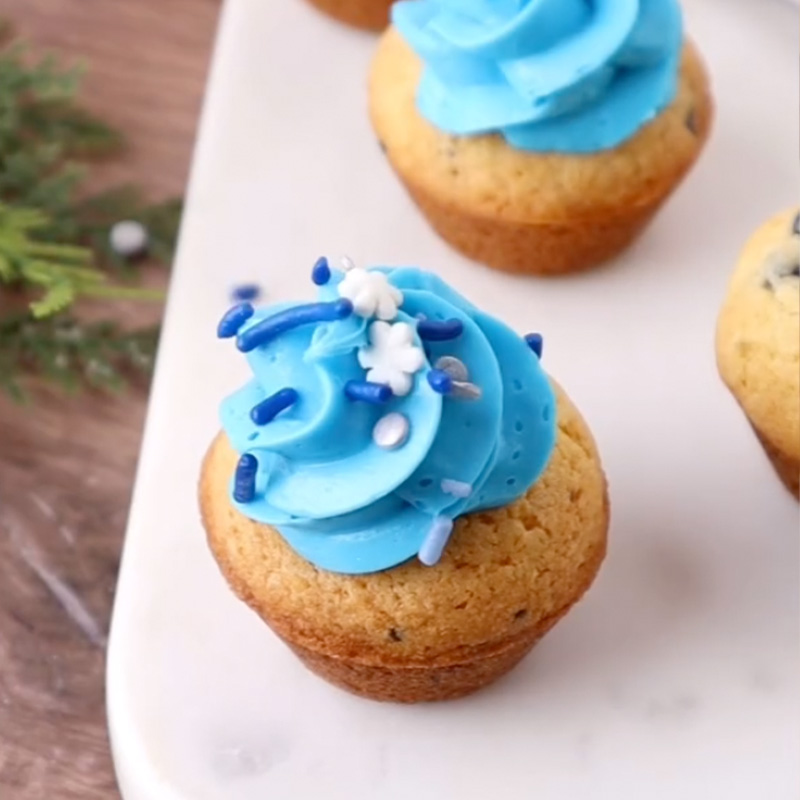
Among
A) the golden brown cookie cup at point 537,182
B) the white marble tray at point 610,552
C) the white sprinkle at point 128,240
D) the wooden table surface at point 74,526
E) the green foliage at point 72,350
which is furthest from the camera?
the white sprinkle at point 128,240

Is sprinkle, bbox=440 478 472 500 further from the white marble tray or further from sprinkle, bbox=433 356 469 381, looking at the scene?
the white marble tray

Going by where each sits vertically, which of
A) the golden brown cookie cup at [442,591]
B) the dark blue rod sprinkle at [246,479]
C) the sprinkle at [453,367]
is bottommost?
the golden brown cookie cup at [442,591]

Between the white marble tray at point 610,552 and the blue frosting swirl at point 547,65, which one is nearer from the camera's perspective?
the white marble tray at point 610,552

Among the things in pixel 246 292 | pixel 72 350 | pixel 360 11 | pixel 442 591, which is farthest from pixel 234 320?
pixel 360 11

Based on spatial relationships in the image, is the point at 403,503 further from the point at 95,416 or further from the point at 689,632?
the point at 95,416

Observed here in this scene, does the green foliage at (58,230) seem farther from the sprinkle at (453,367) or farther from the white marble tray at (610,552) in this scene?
Answer: the sprinkle at (453,367)

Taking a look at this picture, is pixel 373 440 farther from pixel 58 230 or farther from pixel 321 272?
pixel 58 230

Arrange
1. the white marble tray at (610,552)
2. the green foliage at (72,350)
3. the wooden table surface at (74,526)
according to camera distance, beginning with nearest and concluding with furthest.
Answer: the white marble tray at (610,552)
the wooden table surface at (74,526)
the green foliage at (72,350)

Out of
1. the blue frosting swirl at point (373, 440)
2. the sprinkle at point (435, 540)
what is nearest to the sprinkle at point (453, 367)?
the blue frosting swirl at point (373, 440)
